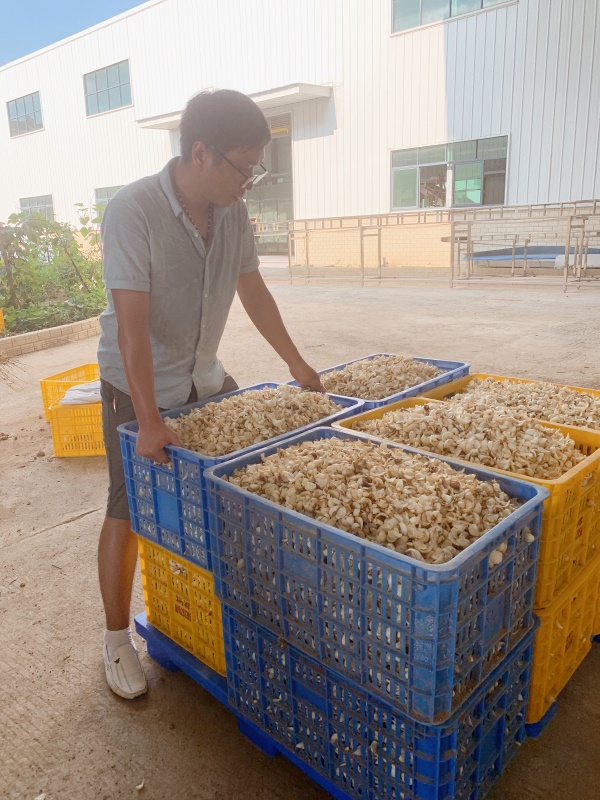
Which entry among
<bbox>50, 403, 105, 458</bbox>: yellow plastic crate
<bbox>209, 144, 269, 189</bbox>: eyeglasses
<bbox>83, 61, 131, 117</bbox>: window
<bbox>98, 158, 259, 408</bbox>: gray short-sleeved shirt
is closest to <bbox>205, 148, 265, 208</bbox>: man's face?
<bbox>209, 144, 269, 189</bbox>: eyeglasses

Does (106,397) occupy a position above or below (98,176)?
below

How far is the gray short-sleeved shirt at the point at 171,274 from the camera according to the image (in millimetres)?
1696

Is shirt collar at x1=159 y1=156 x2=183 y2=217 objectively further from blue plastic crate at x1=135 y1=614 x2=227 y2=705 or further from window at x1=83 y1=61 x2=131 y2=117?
window at x1=83 y1=61 x2=131 y2=117

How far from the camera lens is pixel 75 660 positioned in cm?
203

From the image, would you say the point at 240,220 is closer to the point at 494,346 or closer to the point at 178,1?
the point at 494,346

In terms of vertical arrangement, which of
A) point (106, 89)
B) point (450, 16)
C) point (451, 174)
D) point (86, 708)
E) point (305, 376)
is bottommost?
point (86, 708)

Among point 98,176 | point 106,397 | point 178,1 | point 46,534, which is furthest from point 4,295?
point 98,176

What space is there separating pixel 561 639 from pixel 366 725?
66 centimetres

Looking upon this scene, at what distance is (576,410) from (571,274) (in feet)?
33.5

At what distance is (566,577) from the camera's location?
1.62 meters

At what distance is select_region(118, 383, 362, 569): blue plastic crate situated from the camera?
1605 mm

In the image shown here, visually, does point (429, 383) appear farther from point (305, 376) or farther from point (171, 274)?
point (171, 274)

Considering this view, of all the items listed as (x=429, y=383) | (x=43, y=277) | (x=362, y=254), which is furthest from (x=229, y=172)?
(x=362, y=254)

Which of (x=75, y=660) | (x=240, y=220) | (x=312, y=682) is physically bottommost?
(x=75, y=660)
